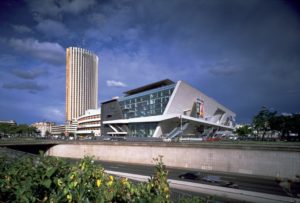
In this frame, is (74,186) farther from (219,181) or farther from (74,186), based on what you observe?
(219,181)

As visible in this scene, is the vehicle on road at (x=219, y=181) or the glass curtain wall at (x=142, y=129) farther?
the glass curtain wall at (x=142, y=129)

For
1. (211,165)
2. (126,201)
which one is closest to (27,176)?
(126,201)

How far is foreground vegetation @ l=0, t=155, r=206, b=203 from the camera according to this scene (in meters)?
3.31

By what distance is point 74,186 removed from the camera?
3.46 metres

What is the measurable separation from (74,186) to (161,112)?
76.6 meters

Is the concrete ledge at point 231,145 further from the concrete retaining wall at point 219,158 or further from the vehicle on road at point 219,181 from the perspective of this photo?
the vehicle on road at point 219,181

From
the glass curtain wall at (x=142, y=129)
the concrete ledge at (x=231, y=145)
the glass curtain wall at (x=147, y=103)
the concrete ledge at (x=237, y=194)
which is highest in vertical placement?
the glass curtain wall at (x=147, y=103)

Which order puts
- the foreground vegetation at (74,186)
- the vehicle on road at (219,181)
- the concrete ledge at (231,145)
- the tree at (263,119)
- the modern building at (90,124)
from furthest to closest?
1. the modern building at (90,124)
2. the tree at (263,119)
3. the concrete ledge at (231,145)
4. the vehicle on road at (219,181)
5. the foreground vegetation at (74,186)

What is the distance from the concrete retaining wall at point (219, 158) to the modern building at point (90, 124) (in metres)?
81.0

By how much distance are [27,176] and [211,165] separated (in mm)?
33660

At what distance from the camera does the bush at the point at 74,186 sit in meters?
3.31

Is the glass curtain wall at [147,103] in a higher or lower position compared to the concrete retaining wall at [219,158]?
higher

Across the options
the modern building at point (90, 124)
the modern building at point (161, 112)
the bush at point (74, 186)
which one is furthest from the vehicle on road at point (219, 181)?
the modern building at point (90, 124)

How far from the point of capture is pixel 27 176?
4.41 metres
